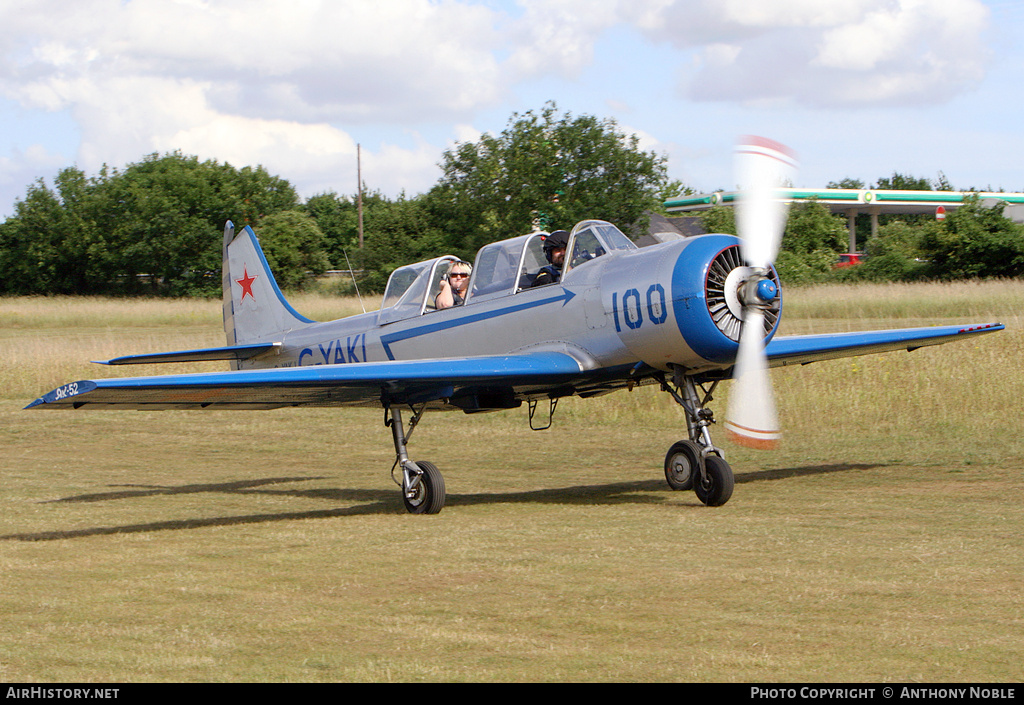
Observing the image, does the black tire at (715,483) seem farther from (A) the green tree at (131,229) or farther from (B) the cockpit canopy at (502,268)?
(A) the green tree at (131,229)

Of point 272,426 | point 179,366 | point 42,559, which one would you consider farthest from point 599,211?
point 42,559

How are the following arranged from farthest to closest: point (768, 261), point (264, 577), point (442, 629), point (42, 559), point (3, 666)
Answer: point (768, 261) → point (42, 559) → point (264, 577) → point (442, 629) → point (3, 666)

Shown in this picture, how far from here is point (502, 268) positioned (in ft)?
31.4

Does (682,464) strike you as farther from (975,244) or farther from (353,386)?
(975,244)

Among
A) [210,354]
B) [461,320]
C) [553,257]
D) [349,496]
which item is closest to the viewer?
[553,257]

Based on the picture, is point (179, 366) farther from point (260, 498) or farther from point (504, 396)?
point (504, 396)

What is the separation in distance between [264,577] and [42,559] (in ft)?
6.14

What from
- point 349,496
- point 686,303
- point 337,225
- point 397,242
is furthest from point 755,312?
point 337,225

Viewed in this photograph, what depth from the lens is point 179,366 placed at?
23.7m

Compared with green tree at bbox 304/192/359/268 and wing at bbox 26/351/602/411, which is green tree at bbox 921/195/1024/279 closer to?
wing at bbox 26/351/602/411

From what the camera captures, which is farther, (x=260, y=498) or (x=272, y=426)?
(x=272, y=426)

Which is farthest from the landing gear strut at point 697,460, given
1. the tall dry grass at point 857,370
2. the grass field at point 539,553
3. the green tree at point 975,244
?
the green tree at point 975,244

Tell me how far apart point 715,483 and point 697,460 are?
280 millimetres

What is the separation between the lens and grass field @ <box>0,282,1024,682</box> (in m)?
4.49
